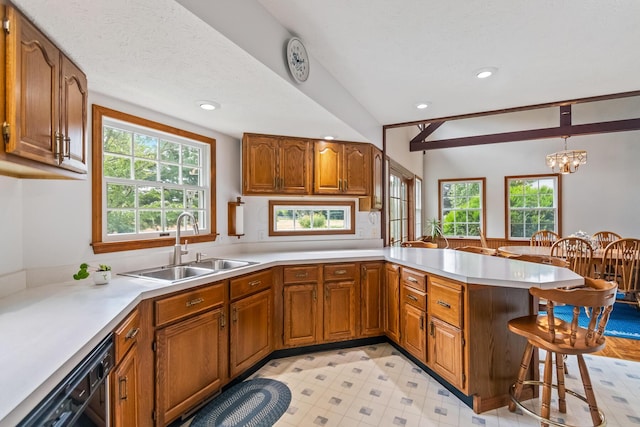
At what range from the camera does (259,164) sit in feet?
9.82

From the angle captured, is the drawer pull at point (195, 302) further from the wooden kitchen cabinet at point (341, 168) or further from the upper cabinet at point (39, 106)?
the wooden kitchen cabinet at point (341, 168)

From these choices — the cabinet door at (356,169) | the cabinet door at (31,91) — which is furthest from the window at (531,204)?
the cabinet door at (31,91)

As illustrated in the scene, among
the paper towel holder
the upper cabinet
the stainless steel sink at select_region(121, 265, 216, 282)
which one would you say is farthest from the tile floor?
the upper cabinet

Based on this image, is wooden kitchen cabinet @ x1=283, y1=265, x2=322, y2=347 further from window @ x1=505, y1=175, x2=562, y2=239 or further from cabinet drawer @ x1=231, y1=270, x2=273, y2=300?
window @ x1=505, y1=175, x2=562, y2=239

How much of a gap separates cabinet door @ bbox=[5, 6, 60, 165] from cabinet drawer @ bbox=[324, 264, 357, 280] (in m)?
2.08

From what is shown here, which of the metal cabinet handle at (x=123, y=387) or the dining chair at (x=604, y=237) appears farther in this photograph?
the dining chair at (x=604, y=237)

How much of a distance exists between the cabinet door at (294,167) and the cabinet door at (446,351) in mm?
1708

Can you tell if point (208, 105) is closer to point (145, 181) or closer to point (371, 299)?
point (145, 181)

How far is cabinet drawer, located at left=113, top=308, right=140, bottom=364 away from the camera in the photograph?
1.31 meters

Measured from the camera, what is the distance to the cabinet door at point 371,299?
9.64 ft

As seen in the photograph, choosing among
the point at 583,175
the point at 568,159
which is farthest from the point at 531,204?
the point at 568,159

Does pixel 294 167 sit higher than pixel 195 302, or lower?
higher

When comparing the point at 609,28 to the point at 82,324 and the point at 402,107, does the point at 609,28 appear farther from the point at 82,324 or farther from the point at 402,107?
the point at 82,324

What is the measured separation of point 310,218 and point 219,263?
1257 millimetres
